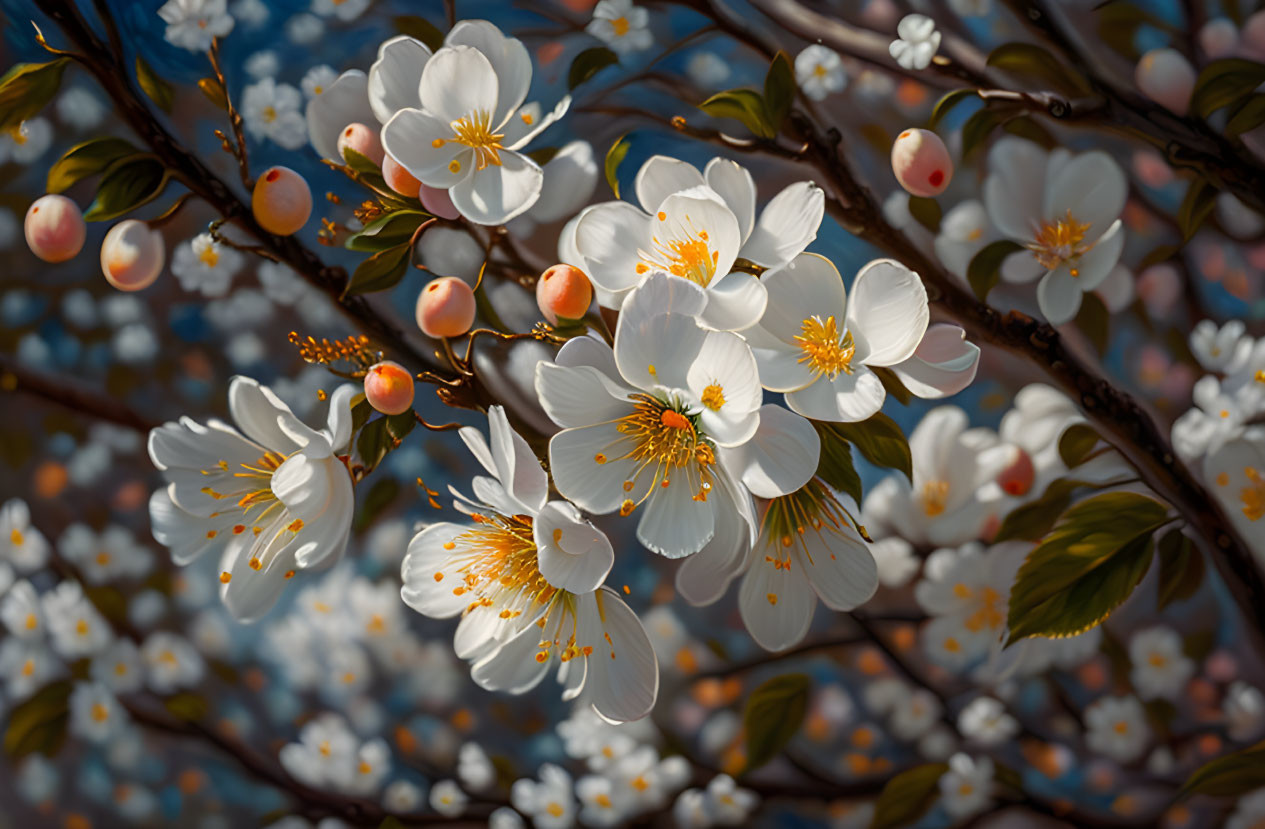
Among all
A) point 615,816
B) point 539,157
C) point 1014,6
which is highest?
point 1014,6

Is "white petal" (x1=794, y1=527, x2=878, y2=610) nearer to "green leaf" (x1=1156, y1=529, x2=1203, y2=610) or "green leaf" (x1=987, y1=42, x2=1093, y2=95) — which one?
"green leaf" (x1=1156, y1=529, x2=1203, y2=610)

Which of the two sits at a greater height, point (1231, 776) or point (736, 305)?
point (736, 305)

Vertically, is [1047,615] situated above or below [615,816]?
above

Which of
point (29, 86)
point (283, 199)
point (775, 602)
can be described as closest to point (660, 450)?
point (775, 602)

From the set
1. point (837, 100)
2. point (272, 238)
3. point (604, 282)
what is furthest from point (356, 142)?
point (837, 100)

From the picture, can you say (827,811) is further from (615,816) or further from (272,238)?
(272,238)

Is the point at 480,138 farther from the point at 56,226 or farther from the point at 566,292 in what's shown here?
the point at 56,226

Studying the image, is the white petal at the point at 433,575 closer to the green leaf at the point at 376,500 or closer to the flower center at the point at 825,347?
the green leaf at the point at 376,500

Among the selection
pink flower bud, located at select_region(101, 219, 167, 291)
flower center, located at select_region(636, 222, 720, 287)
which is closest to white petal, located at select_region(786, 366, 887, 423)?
flower center, located at select_region(636, 222, 720, 287)
